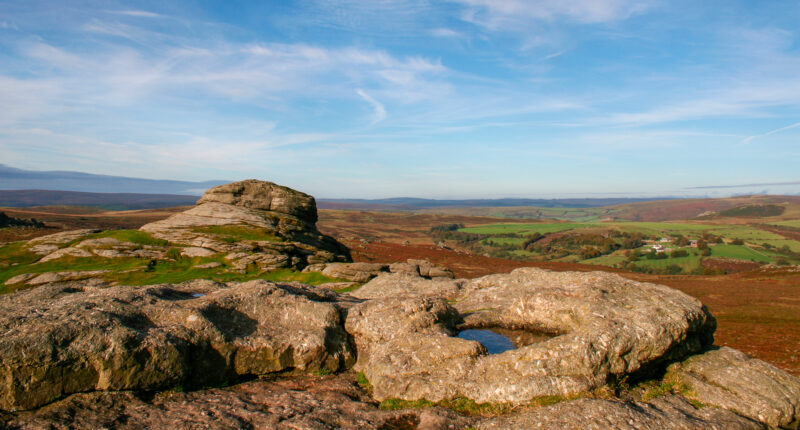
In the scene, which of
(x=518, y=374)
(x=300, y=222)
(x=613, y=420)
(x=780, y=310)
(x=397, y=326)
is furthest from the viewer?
(x=300, y=222)

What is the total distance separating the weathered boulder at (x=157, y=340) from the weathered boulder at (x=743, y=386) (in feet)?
38.8

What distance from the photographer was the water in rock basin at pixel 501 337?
1541 cm

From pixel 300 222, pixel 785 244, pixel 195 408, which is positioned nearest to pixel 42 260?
pixel 300 222

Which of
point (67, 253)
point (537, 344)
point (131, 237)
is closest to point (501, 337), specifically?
point (537, 344)

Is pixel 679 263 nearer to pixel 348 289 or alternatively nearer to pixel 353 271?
pixel 353 271

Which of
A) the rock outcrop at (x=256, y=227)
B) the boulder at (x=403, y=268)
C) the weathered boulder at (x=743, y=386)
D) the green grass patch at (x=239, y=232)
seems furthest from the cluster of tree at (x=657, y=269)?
the weathered boulder at (x=743, y=386)

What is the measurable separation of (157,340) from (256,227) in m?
30.8

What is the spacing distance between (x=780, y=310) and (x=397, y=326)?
135ft

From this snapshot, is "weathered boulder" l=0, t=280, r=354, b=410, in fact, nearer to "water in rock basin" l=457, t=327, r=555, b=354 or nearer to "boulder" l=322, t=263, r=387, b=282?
"water in rock basin" l=457, t=327, r=555, b=354

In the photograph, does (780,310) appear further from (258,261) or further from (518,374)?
(258,261)

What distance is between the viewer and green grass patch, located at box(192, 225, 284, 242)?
129ft

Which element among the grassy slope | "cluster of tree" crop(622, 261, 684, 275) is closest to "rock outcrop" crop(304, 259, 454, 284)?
the grassy slope

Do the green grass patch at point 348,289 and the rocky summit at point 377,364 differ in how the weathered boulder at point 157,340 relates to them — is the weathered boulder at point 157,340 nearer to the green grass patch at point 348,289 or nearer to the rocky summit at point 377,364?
the rocky summit at point 377,364

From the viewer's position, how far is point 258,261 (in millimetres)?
36188
